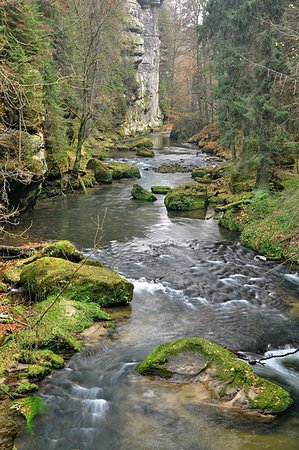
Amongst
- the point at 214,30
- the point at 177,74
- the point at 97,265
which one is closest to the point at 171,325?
the point at 97,265

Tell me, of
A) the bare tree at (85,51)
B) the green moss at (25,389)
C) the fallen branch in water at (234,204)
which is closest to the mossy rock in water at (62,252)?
the green moss at (25,389)

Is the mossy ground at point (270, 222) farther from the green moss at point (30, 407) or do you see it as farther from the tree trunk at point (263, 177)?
the green moss at point (30, 407)

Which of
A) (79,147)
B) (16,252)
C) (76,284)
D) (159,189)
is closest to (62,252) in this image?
(16,252)

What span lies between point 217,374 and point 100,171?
710 inches

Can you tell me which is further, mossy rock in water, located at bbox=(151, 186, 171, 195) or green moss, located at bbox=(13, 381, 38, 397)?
mossy rock in water, located at bbox=(151, 186, 171, 195)

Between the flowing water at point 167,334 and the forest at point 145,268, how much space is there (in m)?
0.03

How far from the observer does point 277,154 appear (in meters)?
15.6

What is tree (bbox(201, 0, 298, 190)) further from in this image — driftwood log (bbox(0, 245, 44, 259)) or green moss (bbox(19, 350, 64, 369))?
green moss (bbox(19, 350, 64, 369))

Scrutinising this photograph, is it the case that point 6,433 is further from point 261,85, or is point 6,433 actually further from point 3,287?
point 261,85

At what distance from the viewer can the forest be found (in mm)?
5477

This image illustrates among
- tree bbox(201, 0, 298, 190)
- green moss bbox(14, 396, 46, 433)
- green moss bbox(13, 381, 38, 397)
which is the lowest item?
green moss bbox(14, 396, 46, 433)

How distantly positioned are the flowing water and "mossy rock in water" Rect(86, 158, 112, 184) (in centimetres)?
713

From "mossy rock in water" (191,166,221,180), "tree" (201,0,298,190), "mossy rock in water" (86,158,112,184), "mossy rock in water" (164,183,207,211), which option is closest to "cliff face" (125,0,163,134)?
"mossy rock in water" (191,166,221,180)

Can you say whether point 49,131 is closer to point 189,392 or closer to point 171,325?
point 171,325
